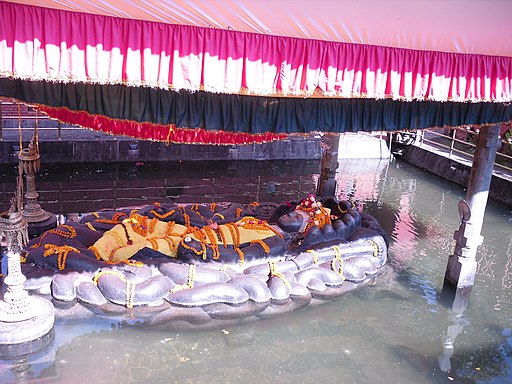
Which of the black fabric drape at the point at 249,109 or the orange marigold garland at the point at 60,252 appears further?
the orange marigold garland at the point at 60,252

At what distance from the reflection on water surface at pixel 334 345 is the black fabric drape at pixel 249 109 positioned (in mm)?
2436

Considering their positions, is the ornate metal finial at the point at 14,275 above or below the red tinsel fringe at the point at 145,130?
below

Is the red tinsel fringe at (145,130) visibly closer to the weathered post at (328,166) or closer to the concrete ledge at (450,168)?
the weathered post at (328,166)

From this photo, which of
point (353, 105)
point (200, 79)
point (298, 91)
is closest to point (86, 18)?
point (200, 79)

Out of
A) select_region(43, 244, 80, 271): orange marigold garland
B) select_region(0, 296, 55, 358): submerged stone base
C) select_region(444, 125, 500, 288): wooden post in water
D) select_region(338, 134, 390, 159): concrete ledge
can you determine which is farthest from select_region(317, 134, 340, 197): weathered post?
select_region(0, 296, 55, 358): submerged stone base

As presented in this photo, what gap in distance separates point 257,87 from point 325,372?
3.12 m

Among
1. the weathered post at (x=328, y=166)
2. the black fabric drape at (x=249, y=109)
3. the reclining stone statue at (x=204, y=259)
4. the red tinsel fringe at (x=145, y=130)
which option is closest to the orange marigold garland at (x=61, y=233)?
the reclining stone statue at (x=204, y=259)

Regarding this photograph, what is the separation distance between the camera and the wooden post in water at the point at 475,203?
23.7ft

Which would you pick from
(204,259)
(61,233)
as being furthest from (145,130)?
(204,259)

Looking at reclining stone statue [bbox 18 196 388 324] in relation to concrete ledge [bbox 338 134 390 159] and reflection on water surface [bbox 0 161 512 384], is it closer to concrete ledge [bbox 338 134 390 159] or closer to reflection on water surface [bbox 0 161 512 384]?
reflection on water surface [bbox 0 161 512 384]

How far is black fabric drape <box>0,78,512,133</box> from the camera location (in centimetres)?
511

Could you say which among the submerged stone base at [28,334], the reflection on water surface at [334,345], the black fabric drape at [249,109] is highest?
the black fabric drape at [249,109]

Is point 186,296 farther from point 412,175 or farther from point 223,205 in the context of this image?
point 412,175

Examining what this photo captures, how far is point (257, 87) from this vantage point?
4688 mm
